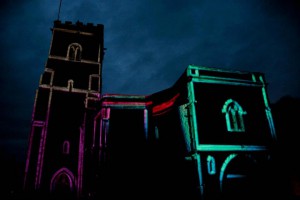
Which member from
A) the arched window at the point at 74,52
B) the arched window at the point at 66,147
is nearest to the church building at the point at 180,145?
the arched window at the point at 66,147

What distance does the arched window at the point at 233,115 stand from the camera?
51.6ft

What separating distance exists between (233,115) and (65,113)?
685 inches

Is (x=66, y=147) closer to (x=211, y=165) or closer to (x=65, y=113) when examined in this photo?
(x=65, y=113)

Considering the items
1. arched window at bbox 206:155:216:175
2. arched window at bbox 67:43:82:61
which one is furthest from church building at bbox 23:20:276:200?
arched window at bbox 67:43:82:61

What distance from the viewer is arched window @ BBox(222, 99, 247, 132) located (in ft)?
51.6

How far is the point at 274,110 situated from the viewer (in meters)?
22.0

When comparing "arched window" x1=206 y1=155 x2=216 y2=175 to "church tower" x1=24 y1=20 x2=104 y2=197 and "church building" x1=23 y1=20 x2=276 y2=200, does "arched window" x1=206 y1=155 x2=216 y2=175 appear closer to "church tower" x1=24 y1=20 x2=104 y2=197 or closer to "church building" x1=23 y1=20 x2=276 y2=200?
"church building" x1=23 y1=20 x2=276 y2=200

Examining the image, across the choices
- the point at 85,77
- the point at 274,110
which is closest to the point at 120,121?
the point at 85,77

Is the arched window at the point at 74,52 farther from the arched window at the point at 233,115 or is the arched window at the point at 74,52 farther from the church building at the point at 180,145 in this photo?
the arched window at the point at 233,115

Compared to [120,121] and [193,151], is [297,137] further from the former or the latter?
[120,121]

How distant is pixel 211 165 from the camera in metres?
14.2

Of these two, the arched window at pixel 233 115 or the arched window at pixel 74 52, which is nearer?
the arched window at pixel 233 115

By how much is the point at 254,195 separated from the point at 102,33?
26508 millimetres

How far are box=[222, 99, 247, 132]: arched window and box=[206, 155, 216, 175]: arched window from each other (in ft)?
8.35
